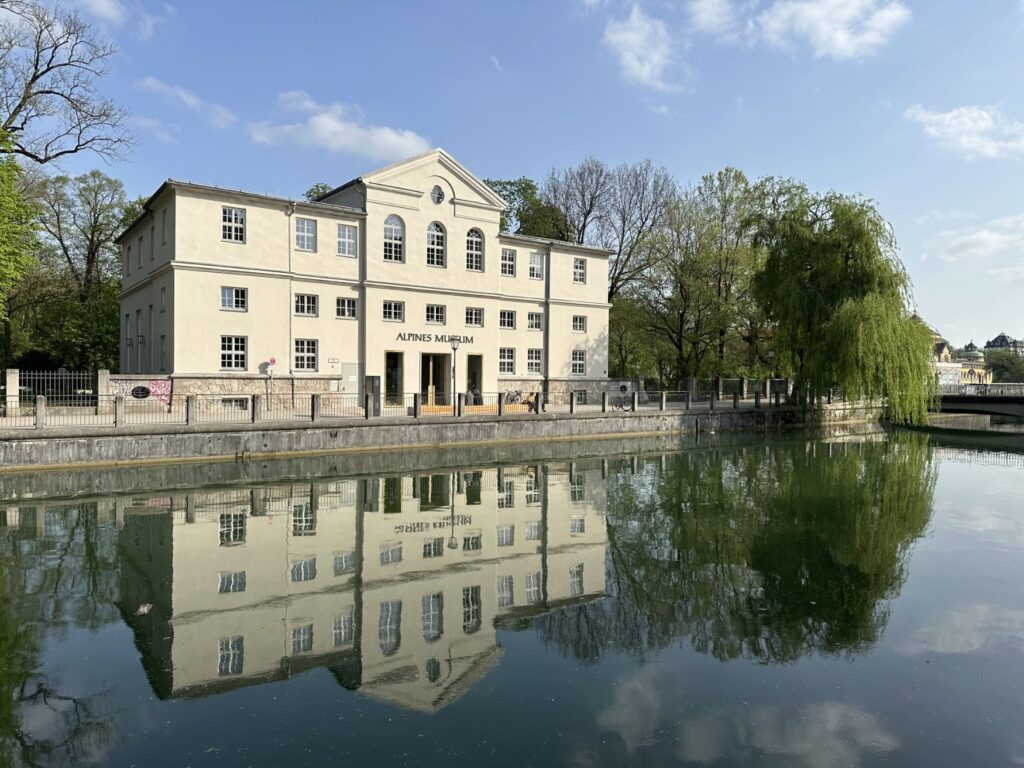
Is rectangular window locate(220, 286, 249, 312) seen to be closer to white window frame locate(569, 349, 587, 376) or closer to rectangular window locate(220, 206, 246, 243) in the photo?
rectangular window locate(220, 206, 246, 243)

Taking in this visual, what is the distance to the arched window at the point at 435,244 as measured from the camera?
103ft

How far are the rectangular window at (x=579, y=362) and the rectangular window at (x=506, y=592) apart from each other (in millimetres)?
26753

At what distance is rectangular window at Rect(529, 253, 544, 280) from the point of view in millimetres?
35312

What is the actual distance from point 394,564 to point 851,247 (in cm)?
2799

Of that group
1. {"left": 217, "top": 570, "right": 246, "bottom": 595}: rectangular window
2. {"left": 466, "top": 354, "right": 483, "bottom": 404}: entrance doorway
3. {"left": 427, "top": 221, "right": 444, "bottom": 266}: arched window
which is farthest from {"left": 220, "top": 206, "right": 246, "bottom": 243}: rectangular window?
{"left": 217, "top": 570, "right": 246, "bottom": 595}: rectangular window

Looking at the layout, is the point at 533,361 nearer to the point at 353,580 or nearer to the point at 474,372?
the point at 474,372

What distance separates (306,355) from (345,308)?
9.05 ft

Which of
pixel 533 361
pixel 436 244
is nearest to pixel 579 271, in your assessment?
pixel 533 361

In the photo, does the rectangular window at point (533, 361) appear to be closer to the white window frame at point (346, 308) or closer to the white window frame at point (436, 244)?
the white window frame at point (436, 244)

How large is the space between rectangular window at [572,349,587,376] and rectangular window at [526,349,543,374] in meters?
2.23

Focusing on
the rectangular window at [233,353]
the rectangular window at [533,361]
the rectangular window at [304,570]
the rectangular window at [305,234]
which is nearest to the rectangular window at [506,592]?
the rectangular window at [304,570]

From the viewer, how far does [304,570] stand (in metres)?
10.6

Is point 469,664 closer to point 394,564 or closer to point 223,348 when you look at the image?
point 394,564

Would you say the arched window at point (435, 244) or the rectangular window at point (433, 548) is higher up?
the arched window at point (435, 244)
